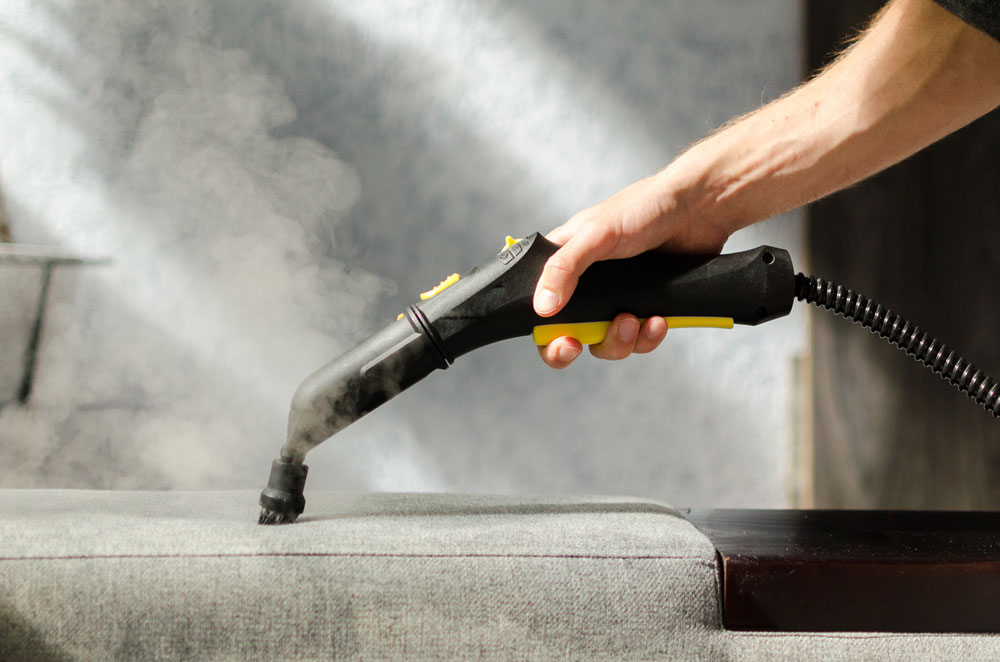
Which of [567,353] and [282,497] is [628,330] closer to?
[567,353]

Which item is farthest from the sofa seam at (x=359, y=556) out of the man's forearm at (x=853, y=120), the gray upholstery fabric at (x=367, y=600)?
the man's forearm at (x=853, y=120)

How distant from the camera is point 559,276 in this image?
2.34 feet

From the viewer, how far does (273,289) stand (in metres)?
1.51

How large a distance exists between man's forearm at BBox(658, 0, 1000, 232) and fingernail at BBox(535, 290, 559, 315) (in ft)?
0.70

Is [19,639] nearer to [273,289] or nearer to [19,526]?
[19,526]

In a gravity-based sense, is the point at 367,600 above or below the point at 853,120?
below

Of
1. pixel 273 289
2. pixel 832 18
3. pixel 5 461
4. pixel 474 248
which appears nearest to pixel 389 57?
pixel 474 248

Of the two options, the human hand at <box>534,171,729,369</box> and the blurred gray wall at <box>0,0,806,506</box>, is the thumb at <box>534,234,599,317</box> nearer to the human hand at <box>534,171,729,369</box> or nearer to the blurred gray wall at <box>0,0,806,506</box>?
the human hand at <box>534,171,729,369</box>

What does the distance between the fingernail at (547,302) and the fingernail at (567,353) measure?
0.30 feet

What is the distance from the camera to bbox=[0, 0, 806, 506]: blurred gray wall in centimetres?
145

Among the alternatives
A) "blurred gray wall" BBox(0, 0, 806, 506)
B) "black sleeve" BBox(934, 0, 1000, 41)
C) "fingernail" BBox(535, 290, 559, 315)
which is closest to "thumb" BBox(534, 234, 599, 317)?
"fingernail" BBox(535, 290, 559, 315)

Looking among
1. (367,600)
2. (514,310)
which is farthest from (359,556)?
(514,310)

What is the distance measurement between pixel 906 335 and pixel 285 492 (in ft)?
2.09

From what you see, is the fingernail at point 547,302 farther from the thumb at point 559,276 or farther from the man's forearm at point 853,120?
the man's forearm at point 853,120
